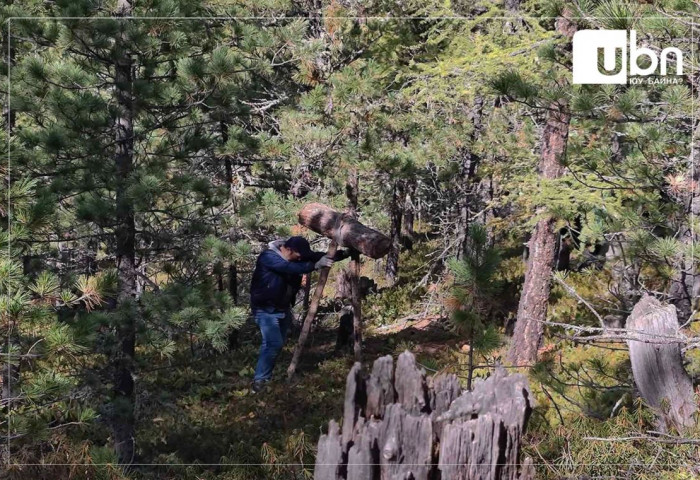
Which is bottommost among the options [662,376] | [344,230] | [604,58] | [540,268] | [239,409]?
[239,409]

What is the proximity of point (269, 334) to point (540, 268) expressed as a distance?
4019mm

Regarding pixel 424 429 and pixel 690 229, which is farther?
pixel 690 229

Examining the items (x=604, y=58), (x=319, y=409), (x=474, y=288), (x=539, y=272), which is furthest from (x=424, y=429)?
(x=539, y=272)

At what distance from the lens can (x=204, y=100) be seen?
22.6 ft

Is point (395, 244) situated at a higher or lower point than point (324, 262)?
lower

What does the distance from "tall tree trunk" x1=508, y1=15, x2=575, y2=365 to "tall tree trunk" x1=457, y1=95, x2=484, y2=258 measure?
2.61 m

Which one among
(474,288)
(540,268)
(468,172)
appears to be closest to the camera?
(474,288)

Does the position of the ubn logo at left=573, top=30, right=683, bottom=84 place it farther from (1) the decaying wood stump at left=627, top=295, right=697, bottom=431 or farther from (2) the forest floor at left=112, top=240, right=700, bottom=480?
(2) the forest floor at left=112, top=240, right=700, bottom=480

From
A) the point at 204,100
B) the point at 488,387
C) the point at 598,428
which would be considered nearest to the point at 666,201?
the point at 598,428

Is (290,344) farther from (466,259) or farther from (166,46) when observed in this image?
(466,259)

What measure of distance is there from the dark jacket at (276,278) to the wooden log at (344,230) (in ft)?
1.13

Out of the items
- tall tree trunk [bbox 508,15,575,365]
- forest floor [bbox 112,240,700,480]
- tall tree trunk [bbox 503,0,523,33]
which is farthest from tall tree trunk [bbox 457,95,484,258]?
tall tree trunk [bbox 508,15,575,365]

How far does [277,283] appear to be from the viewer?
738cm

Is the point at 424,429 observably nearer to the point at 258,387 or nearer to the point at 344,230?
the point at 344,230
